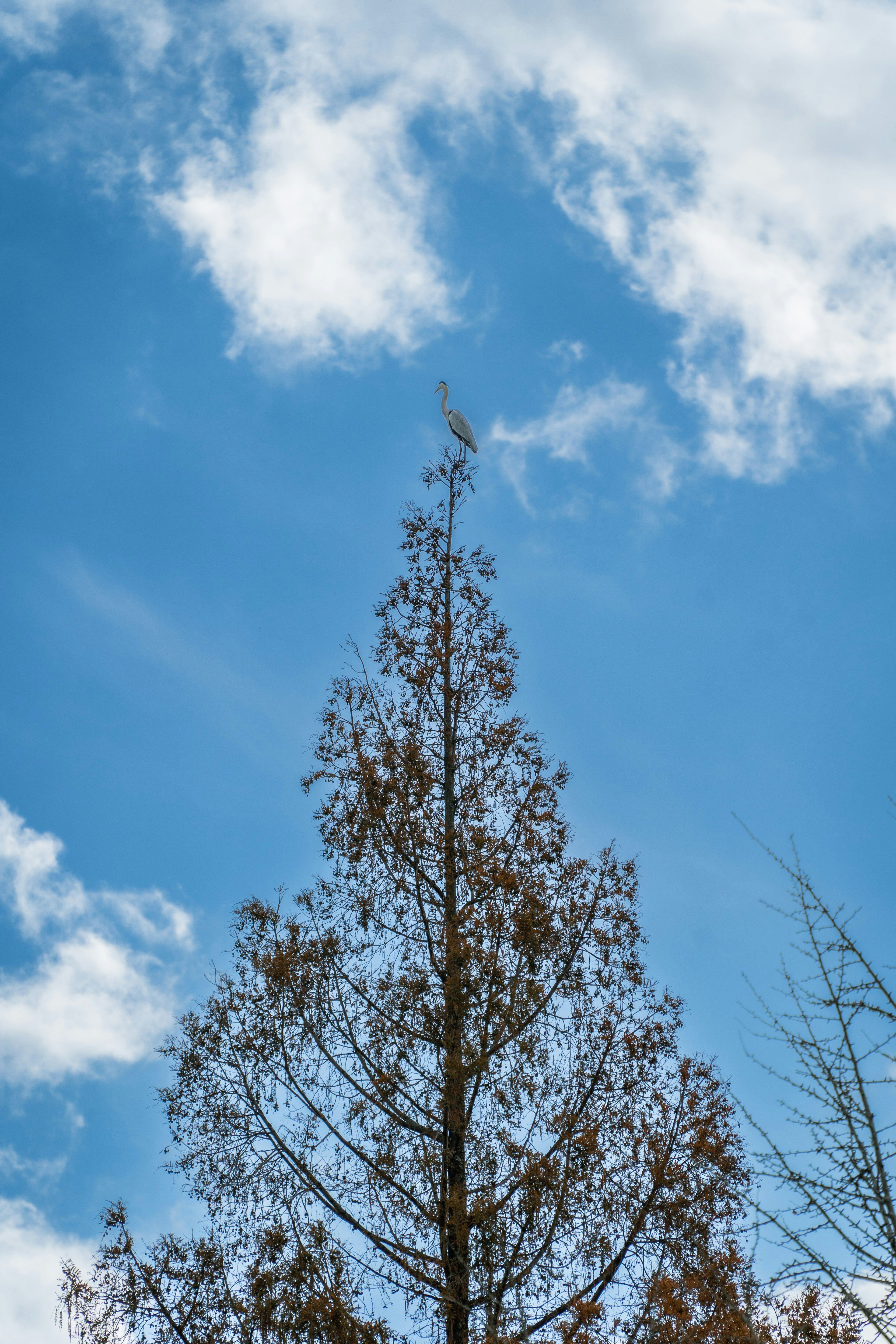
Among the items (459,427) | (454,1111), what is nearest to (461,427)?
(459,427)

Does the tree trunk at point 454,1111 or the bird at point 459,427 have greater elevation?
the bird at point 459,427

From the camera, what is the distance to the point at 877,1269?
5.23 m

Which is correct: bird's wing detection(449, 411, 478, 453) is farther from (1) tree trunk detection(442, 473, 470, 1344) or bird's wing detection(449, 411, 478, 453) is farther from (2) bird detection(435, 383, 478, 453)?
(1) tree trunk detection(442, 473, 470, 1344)

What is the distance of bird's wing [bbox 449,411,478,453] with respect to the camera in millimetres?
15727

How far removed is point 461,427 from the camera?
52.4ft

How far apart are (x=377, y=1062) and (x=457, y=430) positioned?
9.98 metres

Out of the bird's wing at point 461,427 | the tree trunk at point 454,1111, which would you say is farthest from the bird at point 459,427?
the tree trunk at point 454,1111

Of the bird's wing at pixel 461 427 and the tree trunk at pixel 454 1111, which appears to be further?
the bird's wing at pixel 461 427

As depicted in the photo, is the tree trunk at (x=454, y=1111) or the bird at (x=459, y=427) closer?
the tree trunk at (x=454, y=1111)

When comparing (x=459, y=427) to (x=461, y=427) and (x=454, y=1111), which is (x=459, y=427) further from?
(x=454, y=1111)

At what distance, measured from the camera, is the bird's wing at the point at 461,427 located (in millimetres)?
15727

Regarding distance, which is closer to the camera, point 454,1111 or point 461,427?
point 454,1111

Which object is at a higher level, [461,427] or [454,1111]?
[461,427]

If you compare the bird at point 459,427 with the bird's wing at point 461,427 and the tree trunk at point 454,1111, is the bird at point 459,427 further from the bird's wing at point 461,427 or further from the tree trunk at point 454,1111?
the tree trunk at point 454,1111
